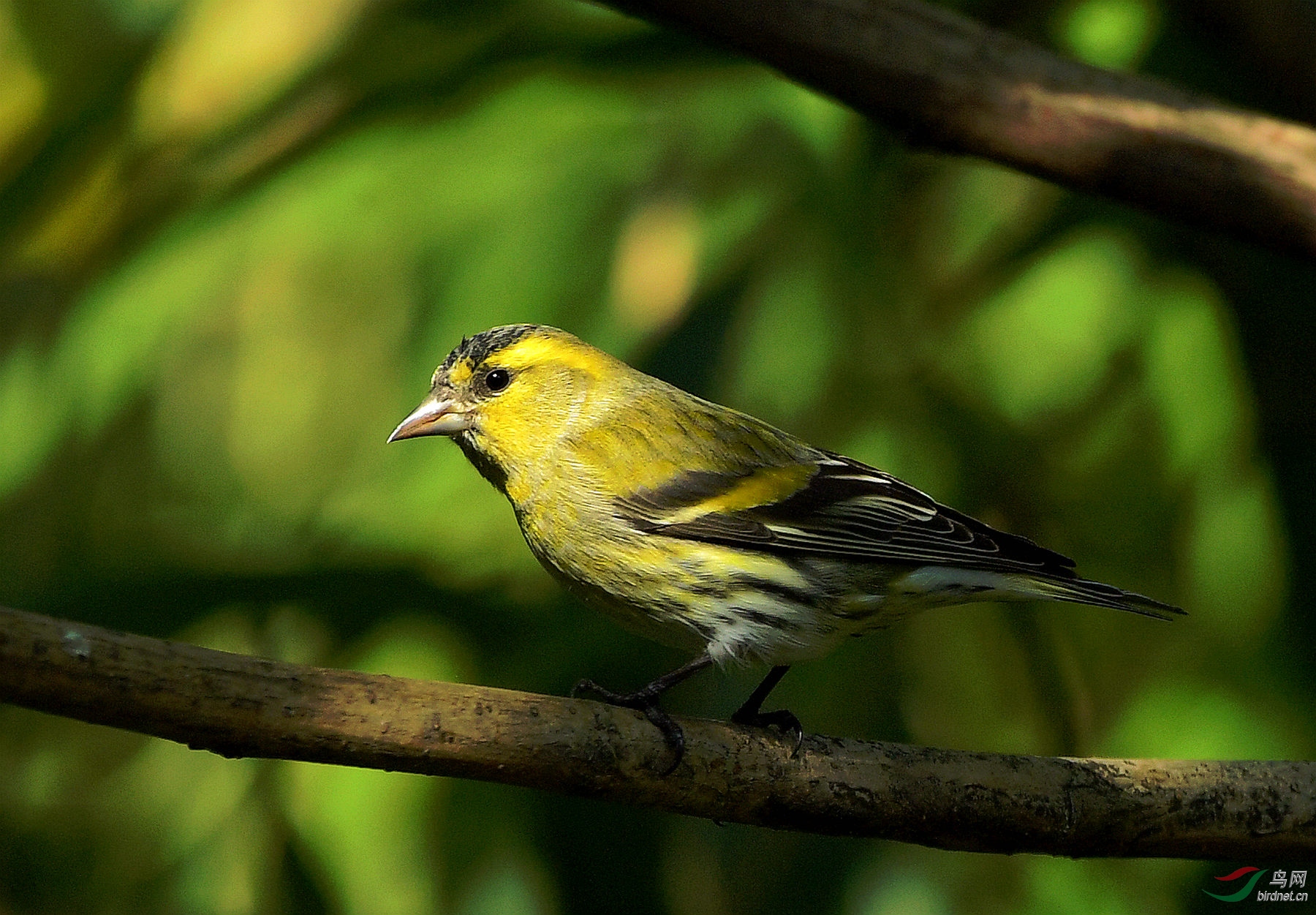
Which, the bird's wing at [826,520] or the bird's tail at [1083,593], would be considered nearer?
the bird's tail at [1083,593]

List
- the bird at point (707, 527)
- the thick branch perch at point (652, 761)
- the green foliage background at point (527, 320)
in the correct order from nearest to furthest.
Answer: the thick branch perch at point (652, 761) < the bird at point (707, 527) < the green foliage background at point (527, 320)

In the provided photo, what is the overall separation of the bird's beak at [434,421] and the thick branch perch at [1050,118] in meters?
0.98

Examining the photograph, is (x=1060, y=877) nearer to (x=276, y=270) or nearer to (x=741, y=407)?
(x=741, y=407)

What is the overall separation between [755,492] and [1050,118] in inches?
43.9

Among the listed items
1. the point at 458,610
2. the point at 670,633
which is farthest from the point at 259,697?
the point at 458,610

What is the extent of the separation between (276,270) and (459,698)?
1.88 meters

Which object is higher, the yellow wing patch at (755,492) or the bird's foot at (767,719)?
the yellow wing patch at (755,492)

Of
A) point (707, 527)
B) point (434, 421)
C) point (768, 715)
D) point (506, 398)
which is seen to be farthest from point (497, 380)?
point (768, 715)

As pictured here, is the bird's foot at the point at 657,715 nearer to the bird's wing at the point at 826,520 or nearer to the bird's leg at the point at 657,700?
the bird's leg at the point at 657,700

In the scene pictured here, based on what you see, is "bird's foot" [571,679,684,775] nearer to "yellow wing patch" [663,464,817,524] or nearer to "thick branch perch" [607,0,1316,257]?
"yellow wing patch" [663,464,817,524]

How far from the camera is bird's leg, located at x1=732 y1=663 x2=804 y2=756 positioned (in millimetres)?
2211

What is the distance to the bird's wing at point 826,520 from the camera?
2.22 m

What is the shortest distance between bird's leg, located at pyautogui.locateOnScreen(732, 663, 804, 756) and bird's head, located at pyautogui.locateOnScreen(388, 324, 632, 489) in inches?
23.4

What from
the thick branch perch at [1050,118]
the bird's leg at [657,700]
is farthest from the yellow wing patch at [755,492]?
the thick branch perch at [1050,118]
